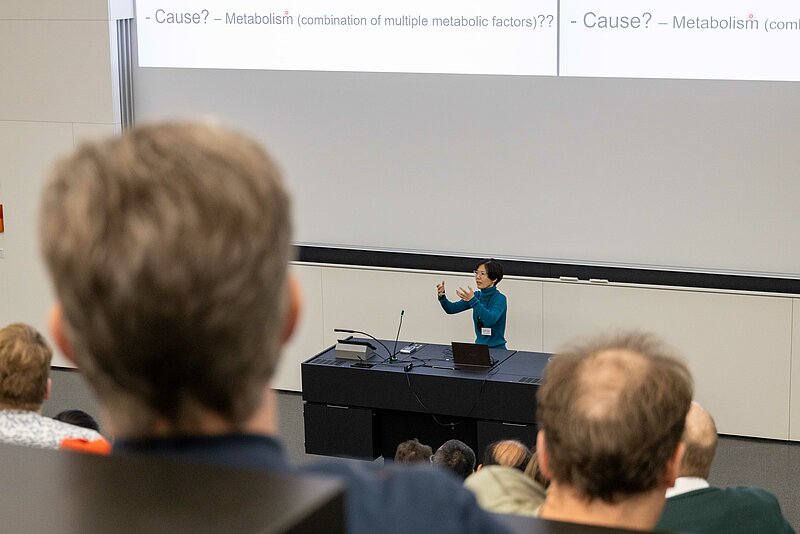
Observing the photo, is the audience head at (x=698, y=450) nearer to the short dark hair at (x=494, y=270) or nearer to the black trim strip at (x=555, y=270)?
the short dark hair at (x=494, y=270)

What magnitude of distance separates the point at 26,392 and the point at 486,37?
508cm

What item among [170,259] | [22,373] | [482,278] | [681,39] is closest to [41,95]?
[482,278]

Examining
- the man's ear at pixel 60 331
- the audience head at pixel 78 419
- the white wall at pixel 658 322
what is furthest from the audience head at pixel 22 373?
the white wall at pixel 658 322

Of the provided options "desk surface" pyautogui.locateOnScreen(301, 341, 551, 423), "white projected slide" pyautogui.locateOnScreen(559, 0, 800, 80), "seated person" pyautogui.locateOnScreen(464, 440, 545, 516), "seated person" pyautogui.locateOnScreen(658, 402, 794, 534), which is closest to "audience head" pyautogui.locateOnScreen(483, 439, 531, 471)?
"seated person" pyautogui.locateOnScreen(658, 402, 794, 534)

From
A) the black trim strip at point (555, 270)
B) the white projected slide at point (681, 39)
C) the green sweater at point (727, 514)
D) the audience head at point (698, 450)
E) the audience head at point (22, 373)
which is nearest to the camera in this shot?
the green sweater at point (727, 514)

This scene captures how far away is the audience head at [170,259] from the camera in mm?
615

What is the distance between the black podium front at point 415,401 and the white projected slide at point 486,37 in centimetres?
207

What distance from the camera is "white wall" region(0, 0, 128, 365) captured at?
864cm

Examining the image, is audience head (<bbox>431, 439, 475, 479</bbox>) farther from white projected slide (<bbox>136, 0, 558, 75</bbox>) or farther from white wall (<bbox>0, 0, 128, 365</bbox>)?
white wall (<bbox>0, 0, 128, 365</bbox>)

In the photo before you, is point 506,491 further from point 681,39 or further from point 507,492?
point 681,39

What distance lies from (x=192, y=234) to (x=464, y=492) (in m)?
0.26

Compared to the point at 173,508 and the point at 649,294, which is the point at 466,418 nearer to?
the point at 649,294

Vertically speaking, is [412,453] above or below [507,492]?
below

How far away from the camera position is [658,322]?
24.7 feet
